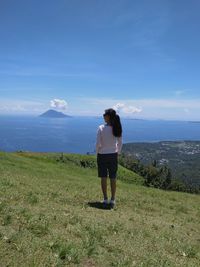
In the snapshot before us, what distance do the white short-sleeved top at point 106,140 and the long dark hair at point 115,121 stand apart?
5.3 inches

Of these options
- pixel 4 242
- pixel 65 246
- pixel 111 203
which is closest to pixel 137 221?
pixel 111 203

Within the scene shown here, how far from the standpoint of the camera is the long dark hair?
12.1 meters

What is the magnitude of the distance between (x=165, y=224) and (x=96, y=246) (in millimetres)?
4537

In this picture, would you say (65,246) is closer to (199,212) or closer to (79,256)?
(79,256)

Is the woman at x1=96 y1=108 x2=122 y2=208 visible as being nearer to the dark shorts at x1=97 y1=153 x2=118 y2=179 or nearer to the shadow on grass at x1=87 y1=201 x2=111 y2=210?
the dark shorts at x1=97 y1=153 x2=118 y2=179

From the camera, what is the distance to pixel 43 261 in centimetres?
623

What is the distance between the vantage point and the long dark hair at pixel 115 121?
12062mm

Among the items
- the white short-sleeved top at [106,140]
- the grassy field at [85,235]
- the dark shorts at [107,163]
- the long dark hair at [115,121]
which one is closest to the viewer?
the grassy field at [85,235]

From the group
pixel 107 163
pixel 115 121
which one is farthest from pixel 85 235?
pixel 115 121

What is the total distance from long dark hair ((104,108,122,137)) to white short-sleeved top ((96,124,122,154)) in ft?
0.44

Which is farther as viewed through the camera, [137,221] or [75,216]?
[137,221]

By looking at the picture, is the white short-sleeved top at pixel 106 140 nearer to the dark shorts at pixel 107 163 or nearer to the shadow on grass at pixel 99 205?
the dark shorts at pixel 107 163

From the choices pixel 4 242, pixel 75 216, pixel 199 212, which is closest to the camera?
pixel 4 242

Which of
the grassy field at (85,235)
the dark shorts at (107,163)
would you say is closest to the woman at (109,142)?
the dark shorts at (107,163)
